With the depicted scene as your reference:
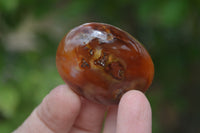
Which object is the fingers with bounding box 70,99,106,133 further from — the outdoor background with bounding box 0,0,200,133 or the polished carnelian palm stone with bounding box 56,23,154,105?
the outdoor background with bounding box 0,0,200,133

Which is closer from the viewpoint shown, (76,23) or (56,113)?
(56,113)

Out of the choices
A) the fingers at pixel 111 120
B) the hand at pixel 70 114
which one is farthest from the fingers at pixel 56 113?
the fingers at pixel 111 120

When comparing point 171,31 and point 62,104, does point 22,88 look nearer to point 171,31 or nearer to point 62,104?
point 62,104

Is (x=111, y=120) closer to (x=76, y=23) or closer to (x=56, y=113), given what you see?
(x=56, y=113)

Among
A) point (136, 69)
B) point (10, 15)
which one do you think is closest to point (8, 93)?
point (10, 15)

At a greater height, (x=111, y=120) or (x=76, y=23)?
(x=76, y=23)

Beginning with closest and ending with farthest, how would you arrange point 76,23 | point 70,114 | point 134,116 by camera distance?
point 134,116 → point 70,114 → point 76,23

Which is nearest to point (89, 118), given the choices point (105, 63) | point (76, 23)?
point (105, 63)
